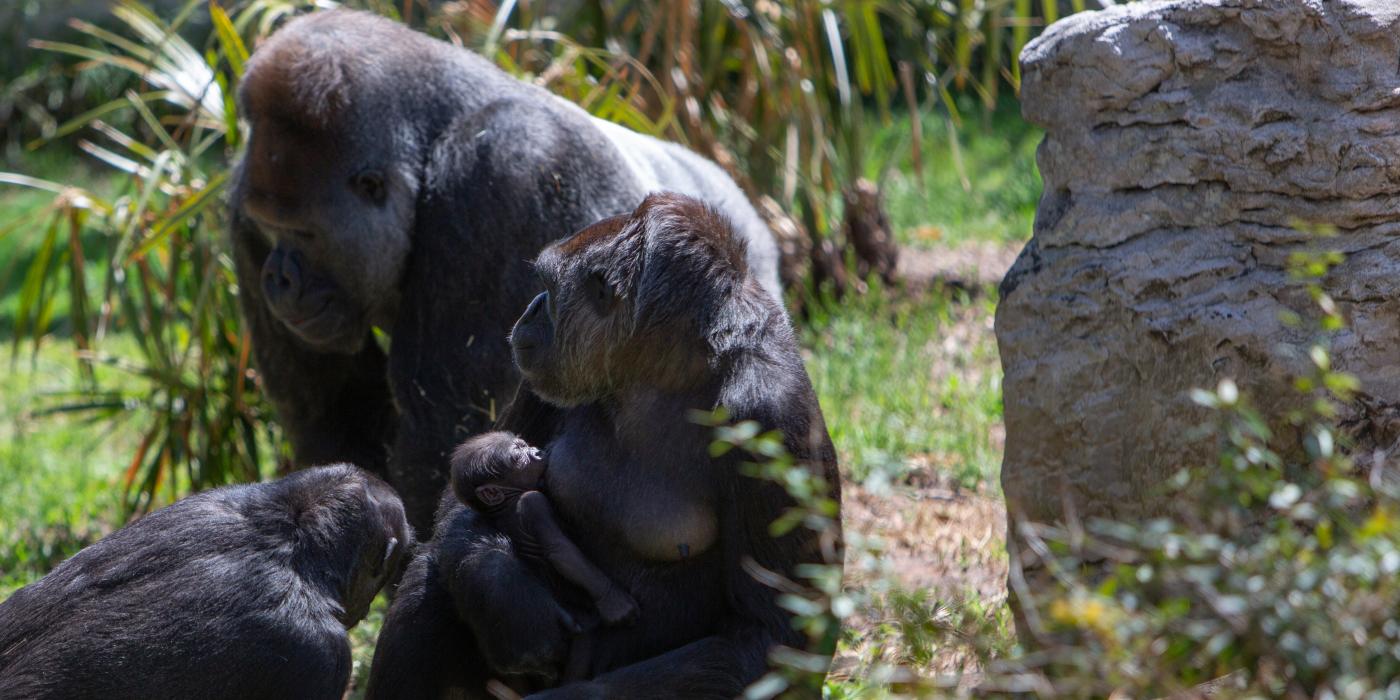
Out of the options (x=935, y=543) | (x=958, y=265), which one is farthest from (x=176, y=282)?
(x=958, y=265)

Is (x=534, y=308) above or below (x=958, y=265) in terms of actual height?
above

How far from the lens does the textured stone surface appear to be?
323 cm

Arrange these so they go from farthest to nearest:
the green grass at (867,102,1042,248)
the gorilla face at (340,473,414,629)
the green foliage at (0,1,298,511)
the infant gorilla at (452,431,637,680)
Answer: the green grass at (867,102,1042,248)
the green foliage at (0,1,298,511)
the gorilla face at (340,473,414,629)
the infant gorilla at (452,431,637,680)

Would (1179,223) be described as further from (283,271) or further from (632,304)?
(283,271)

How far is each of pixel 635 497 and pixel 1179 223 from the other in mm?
1421

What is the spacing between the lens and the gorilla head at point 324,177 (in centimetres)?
445

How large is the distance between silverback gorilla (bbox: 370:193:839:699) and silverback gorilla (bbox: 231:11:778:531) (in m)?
0.99

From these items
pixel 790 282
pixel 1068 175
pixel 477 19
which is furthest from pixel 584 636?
pixel 790 282

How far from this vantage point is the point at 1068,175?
3.54 metres

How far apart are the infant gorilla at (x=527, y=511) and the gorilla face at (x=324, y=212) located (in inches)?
51.6

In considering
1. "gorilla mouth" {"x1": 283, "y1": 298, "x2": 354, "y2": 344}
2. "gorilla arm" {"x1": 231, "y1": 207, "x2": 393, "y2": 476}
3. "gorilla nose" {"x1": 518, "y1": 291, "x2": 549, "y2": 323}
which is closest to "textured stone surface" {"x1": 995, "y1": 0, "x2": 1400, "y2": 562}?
"gorilla nose" {"x1": 518, "y1": 291, "x2": 549, "y2": 323}

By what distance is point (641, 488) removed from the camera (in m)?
3.19

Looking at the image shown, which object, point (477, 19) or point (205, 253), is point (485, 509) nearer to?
point (205, 253)

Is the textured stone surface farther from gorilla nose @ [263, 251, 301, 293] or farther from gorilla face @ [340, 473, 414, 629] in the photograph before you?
gorilla nose @ [263, 251, 301, 293]
